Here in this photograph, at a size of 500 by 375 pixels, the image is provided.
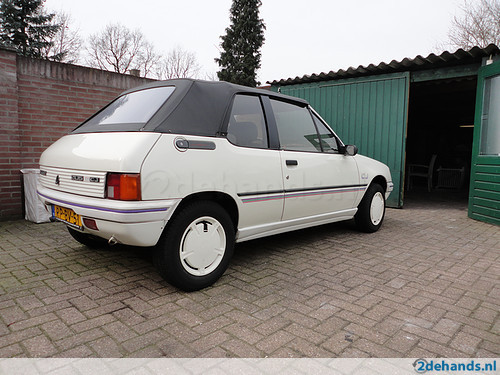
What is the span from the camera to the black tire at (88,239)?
11.7 feet

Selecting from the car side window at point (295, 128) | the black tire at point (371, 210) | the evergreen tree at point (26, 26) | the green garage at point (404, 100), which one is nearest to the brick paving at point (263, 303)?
the black tire at point (371, 210)

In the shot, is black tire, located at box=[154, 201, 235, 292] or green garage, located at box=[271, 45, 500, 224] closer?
black tire, located at box=[154, 201, 235, 292]

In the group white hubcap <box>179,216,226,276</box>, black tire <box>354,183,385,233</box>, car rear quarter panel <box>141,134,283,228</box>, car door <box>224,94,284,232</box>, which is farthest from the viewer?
black tire <box>354,183,385,233</box>

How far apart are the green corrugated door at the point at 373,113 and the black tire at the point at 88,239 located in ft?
18.6

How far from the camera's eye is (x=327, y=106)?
25.8 ft

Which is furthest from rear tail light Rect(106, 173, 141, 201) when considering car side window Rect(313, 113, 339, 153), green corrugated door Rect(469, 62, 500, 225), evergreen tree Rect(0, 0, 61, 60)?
evergreen tree Rect(0, 0, 61, 60)

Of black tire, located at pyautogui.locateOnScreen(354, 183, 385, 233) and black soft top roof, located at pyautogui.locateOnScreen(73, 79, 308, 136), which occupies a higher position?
black soft top roof, located at pyautogui.locateOnScreen(73, 79, 308, 136)

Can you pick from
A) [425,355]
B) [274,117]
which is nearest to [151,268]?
[274,117]

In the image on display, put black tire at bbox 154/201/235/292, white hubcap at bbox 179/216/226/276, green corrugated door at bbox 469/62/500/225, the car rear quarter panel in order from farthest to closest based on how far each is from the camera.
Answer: green corrugated door at bbox 469/62/500/225, white hubcap at bbox 179/216/226/276, black tire at bbox 154/201/235/292, the car rear quarter panel

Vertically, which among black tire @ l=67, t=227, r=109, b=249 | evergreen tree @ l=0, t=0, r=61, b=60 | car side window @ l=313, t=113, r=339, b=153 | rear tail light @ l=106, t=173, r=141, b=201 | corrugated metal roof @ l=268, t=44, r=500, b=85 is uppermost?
evergreen tree @ l=0, t=0, r=61, b=60

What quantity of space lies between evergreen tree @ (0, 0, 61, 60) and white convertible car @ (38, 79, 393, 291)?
18.6m

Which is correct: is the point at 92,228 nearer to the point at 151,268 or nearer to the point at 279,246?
the point at 151,268

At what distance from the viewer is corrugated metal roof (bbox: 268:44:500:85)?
5.75 meters

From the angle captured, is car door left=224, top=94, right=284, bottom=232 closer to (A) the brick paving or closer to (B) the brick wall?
(A) the brick paving
